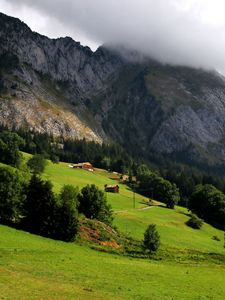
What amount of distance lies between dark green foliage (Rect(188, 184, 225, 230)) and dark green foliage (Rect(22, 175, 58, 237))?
9571 cm

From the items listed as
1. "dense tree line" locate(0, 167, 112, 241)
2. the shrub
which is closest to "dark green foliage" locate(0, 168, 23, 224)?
"dense tree line" locate(0, 167, 112, 241)

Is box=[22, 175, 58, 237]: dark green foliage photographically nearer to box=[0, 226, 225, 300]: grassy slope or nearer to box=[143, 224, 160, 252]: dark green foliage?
box=[0, 226, 225, 300]: grassy slope

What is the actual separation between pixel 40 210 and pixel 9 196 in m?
6.28

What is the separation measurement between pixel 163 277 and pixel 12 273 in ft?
69.2

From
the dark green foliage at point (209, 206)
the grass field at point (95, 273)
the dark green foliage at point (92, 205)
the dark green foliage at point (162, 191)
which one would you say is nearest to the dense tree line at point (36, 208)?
the grass field at point (95, 273)

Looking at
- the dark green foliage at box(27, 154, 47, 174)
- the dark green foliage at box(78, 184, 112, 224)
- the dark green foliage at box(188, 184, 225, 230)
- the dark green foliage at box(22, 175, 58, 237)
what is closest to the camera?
the dark green foliage at box(22, 175, 58, 237)

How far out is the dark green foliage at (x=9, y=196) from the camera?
250 feet

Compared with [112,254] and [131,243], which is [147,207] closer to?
[131,243]

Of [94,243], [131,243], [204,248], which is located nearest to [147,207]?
[204,248]

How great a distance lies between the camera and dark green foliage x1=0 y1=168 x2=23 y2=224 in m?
76.1

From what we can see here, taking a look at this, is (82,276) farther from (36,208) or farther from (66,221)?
→ (36,208)

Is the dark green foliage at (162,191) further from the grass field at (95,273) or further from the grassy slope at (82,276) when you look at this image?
the grassy slope at (82,276)

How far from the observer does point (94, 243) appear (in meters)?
77.6

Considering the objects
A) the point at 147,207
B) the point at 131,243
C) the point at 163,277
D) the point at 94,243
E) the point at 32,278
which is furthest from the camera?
the point at 147,207
